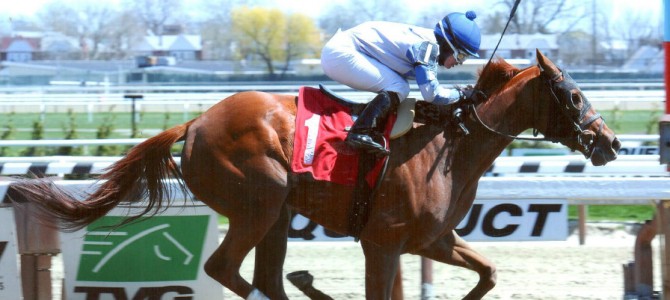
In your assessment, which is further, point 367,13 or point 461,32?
point 367,13

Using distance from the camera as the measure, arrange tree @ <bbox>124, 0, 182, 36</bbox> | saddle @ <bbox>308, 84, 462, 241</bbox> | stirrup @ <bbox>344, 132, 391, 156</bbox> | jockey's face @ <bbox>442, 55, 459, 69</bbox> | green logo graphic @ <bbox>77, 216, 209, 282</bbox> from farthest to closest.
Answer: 1. tree @ <bbox>124, 0, 182, 36</bbox>
2. green logo graphic @ <bbox>77, 216, 209, 282</bbox>
3. jockey's face @ <bbox>442, 55, 459, 69</bbox>
4. saddle @ <bbox>308, 84, 462, 241</bbox>
5. stirrup @ <bbox>344, 132, 391, 156</bbox>

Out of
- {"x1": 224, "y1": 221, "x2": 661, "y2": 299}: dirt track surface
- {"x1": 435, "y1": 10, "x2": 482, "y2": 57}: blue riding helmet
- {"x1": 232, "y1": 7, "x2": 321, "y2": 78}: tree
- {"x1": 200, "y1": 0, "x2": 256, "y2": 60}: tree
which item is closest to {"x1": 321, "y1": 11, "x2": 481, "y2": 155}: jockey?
{"x1": 435, "y1": 10, "x2": 482, "y2": 57}: blue riding helmet

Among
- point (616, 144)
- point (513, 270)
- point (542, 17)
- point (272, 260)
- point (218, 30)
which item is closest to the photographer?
point (616, 144)

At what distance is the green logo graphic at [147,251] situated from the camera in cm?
522

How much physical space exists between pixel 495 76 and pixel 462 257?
0.88m

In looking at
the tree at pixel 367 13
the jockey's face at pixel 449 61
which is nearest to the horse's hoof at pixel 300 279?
the jockey's face at pixel 449 61

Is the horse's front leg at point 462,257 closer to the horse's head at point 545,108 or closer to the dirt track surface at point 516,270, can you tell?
the horse's head at point 545,108

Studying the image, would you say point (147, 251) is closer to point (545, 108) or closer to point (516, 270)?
point (545, 108)

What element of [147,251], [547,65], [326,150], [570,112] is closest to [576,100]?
[570,112]

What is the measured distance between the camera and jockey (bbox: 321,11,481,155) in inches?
175

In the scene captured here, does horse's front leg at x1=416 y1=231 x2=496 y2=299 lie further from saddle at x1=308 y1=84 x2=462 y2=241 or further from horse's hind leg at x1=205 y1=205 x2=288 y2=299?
horse's hind leg at x1=205 y1=205 x2=288 y2=299

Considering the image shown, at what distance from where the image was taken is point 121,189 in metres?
4.78

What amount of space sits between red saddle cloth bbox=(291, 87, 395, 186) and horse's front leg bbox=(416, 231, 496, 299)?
56 centimetres

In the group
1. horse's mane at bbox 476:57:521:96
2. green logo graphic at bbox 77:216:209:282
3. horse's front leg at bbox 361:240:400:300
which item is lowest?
green logo graphic at bbox 77:216:209:282
